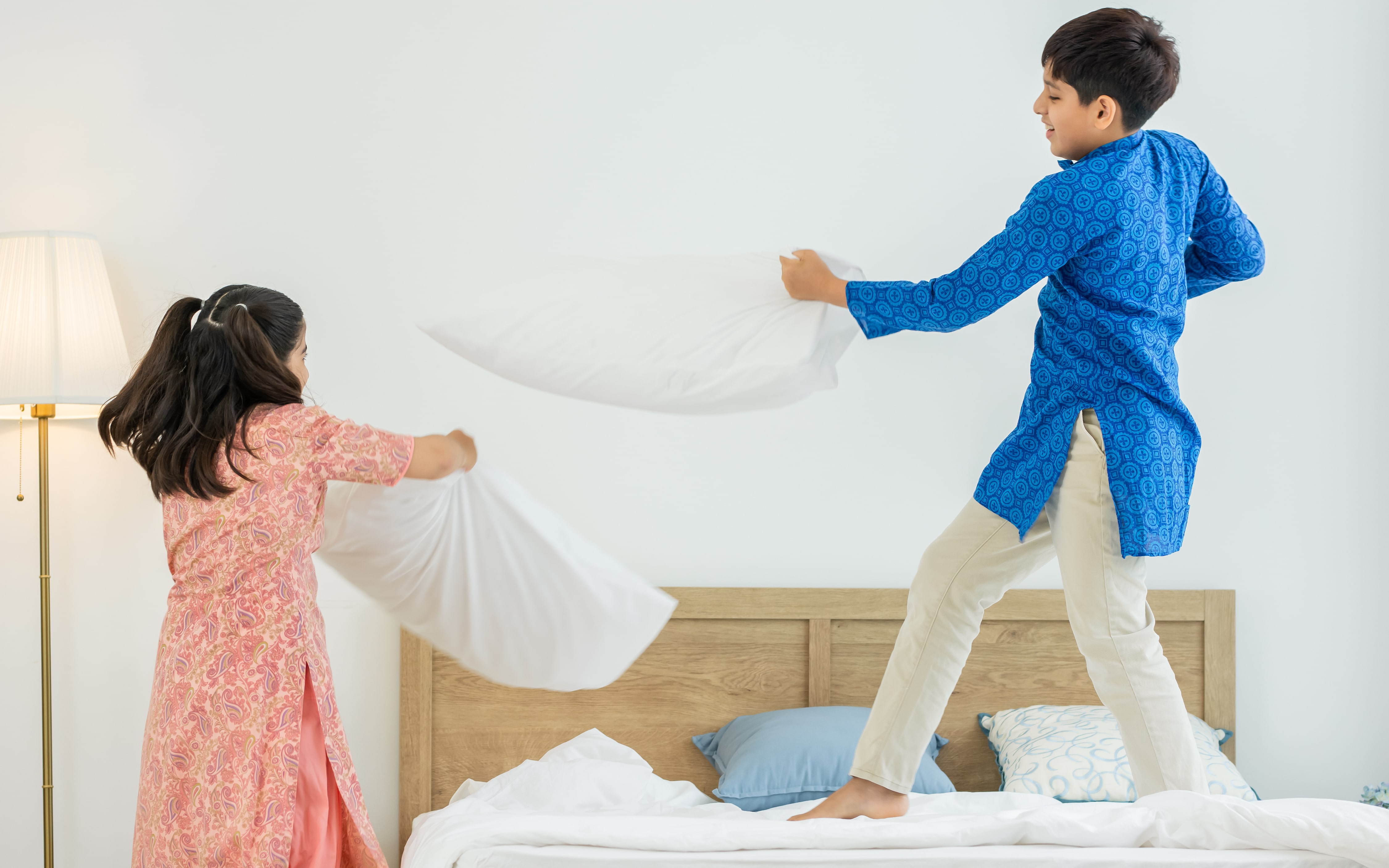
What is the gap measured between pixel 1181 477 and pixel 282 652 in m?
1.39

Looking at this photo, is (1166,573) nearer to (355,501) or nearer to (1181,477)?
(1181,477)

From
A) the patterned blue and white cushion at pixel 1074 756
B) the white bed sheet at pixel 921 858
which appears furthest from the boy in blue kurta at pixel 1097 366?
the patterned blue and white cushion at pixel 1074 756

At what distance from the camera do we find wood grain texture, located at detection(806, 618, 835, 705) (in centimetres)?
246

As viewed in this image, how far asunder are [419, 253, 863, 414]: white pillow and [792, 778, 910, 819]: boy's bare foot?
0.65m

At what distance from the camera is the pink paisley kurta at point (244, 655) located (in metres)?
1.50

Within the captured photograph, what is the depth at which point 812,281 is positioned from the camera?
1.51 meters

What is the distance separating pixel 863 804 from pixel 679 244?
4.73 ft

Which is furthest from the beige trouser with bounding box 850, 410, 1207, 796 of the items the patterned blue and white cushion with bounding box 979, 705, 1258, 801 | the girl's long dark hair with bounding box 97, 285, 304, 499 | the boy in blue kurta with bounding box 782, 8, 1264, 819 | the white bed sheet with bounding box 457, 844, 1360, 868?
the girl's long dark hair with bounding box 97, 285, 304, 499

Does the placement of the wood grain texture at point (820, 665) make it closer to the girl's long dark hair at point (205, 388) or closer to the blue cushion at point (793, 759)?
the blue cushion at point (793, 759)

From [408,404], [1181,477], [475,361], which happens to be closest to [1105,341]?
[1181,477]

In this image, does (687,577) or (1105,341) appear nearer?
(1105,341)

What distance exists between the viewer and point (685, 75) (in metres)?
2.54

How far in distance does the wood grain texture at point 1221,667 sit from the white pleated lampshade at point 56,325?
8.70 ft

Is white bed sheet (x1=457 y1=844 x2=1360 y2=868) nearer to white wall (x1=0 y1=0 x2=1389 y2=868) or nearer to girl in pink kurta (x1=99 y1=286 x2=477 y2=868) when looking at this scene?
girl in pink kurta (x1=99 y1=286 x2=477 y2=868)
